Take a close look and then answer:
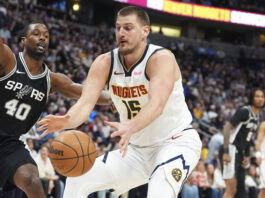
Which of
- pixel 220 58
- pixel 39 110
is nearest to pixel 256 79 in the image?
pixel 220 58

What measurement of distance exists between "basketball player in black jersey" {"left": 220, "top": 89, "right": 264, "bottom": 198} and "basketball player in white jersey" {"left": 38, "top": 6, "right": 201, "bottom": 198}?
122 inches

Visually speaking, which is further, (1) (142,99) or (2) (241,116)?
(2) (241,116)

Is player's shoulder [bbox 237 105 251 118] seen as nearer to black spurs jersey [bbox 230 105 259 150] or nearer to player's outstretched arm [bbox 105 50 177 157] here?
black spurs jersey [bbox 230 105 259 150]

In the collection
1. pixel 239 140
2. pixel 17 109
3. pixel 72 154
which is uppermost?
pixel 17 109

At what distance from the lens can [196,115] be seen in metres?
15.3

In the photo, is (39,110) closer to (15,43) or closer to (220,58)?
(15,43)

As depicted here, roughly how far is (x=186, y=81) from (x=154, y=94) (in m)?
15.6

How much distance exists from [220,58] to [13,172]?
20593 mm

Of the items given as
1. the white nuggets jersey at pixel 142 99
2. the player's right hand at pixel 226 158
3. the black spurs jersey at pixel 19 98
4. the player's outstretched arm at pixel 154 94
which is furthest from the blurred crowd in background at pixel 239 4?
the player's outstretched arm at pixel 154 94

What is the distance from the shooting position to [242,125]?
267 inches

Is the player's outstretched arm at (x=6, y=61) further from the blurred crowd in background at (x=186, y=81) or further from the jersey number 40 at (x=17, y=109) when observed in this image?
the blurred crowd in background at (x=186, y=81)

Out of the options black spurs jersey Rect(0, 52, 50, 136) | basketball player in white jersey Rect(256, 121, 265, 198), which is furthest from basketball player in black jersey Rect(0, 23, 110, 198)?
basketball player in white jersey Rect(256, 121, 265, 198)

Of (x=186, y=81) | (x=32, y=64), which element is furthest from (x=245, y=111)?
(x=186, y=81)

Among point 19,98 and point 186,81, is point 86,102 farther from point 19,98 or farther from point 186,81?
point 186,81
